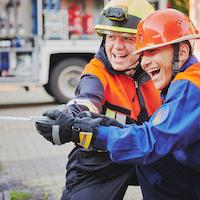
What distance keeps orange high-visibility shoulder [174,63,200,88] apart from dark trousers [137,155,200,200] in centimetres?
37

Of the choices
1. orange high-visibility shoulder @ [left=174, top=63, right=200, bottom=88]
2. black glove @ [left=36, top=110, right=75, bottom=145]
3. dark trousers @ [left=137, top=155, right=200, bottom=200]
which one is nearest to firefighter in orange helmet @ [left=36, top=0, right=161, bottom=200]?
dark trousers @ [left=137, top=155, right=200, bottom=200]

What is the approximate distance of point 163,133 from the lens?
220cm

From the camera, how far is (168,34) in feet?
7.72

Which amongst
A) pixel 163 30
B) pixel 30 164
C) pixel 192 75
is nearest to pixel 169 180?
pixel 192 75

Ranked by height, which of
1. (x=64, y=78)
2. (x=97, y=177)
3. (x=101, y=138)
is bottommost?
(x=64, y=78)

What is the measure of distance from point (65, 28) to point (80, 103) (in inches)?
317

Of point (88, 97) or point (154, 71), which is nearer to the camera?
point (154, 71)

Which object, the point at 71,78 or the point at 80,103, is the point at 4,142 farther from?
the point at 80,103

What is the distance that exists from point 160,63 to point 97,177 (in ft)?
2.60

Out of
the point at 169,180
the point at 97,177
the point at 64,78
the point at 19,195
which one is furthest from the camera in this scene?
the point at 64,78

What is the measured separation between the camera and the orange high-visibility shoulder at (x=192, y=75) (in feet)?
7.29

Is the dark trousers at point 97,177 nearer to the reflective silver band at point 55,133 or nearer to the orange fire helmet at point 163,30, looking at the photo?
the reflective silver band at point 55,133

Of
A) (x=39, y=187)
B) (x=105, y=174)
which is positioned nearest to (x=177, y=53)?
(x=105, y=174)

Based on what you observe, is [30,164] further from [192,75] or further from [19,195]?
[192,75]
